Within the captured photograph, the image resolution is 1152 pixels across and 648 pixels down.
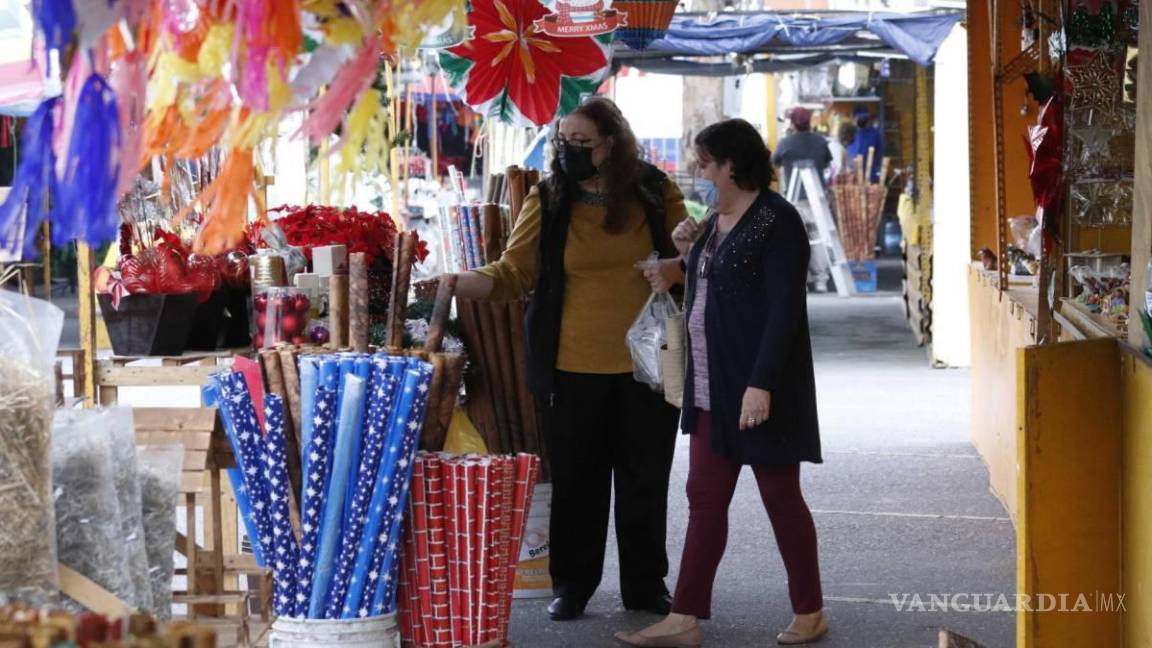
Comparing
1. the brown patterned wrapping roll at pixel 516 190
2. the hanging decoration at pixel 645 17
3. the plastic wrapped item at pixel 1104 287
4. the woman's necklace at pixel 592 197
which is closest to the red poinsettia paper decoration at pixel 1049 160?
the plastic wrapped item at pixel 1104 287

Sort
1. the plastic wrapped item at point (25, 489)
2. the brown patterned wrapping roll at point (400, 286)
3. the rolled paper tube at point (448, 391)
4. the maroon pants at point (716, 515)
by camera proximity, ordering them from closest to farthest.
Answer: the plastic wrapped item at point (25, 489) → the rolled paper tube at point (448, 391) → the brown patterned wrapping roll at point (400, 286) → the maroon pants at point (716, 515)

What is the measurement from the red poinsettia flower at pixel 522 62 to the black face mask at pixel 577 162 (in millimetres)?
786

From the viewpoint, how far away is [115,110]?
2.52 meters

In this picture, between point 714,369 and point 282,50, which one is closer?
point 282,50

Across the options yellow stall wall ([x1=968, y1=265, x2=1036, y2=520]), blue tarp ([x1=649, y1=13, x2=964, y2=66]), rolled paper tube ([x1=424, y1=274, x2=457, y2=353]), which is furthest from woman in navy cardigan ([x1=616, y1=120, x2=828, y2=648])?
blue tarp ([x1=649, y1=13, x2=964, y2=66])

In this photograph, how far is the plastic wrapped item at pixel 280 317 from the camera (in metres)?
4.62

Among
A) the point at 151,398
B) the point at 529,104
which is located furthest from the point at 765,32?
the point at 529,104

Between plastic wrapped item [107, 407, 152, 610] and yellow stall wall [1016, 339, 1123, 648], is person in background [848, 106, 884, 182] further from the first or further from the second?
plastic wrapped item [107, 407, 152, 610]

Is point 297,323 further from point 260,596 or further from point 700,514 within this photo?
point 700,514

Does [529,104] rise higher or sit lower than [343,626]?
higher

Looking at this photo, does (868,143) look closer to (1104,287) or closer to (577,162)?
(1104,287)

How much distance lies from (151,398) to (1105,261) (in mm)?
7452

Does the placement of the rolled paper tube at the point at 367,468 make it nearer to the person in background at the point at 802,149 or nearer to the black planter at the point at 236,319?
the black planter at the point at 236,319

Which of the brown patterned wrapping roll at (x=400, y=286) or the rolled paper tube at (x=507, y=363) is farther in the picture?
the rolled paper tube at (x=507, y=363)
